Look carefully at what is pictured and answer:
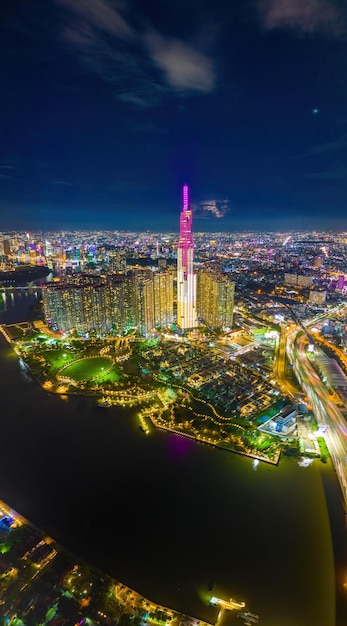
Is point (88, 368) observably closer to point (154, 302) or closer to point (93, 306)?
point (93, 306)

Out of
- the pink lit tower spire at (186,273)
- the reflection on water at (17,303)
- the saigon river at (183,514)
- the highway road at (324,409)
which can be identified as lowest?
the saigon river at (183,514)

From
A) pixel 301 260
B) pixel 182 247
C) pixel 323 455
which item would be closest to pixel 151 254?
pixel 301 260

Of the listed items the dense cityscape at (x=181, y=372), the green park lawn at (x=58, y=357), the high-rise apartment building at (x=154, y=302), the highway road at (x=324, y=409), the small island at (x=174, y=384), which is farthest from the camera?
the high-rise apartment building at (x=154, y=302)

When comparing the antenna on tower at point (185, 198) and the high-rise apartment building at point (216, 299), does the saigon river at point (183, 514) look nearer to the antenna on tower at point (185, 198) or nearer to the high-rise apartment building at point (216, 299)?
the high-rise apartment building at point (216, 299)

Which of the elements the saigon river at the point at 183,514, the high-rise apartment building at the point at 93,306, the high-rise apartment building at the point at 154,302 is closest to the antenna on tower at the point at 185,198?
the high-rise apartment building at the point at 154,302

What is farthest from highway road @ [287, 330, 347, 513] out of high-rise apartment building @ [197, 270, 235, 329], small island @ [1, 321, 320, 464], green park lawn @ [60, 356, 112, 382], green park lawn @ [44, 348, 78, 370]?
green park lawn @ [44, 348, 78, 370]

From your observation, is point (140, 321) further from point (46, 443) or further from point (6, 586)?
point (6, 586)

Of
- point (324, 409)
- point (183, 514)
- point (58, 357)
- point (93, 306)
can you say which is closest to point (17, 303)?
point (93, 306)
